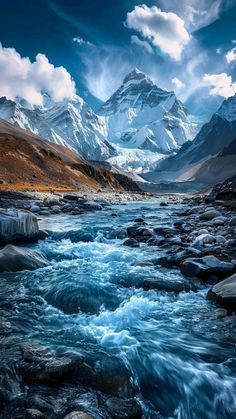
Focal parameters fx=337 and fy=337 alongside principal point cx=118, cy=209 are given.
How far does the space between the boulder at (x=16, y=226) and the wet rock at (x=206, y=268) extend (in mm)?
8461

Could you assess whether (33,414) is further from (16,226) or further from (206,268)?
(16,226)

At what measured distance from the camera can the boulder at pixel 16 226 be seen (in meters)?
16.0

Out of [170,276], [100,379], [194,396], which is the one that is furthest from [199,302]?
[100,379]

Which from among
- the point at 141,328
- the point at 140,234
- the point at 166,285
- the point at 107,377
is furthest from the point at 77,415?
the point at 140,234

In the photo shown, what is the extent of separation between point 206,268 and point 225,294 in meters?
2.40

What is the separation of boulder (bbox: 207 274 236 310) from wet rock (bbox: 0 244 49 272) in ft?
21.2

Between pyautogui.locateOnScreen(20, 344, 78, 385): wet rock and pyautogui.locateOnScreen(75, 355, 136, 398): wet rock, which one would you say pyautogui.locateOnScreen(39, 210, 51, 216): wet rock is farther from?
pyautogui.locateOnScreen(75, 355, 136, 398): wet rock

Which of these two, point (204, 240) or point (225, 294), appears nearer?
point (225, 294)

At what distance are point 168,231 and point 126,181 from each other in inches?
6240

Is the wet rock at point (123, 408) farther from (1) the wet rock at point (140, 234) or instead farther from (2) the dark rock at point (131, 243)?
(1) the wet rock at point (140, 234)

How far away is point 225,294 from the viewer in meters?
9.35

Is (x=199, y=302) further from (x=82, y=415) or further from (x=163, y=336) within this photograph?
(x=82, y=415)

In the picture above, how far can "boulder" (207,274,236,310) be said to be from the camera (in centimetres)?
909

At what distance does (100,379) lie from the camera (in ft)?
19.8
